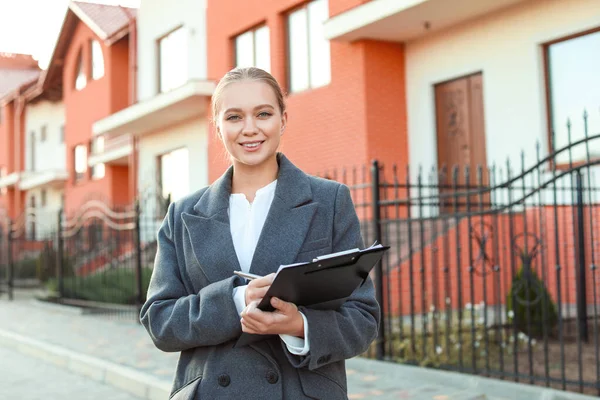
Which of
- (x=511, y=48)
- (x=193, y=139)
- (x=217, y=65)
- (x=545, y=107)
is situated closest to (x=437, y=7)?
(x=511, y=48)

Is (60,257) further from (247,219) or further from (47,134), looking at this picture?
(47,134)

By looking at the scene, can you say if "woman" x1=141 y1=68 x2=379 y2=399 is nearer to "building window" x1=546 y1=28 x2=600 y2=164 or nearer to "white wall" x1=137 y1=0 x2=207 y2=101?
"building window" x1=546 y1=28 x2=600 y2=164

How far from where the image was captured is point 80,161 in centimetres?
2859

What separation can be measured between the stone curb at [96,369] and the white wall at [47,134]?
21.2 m

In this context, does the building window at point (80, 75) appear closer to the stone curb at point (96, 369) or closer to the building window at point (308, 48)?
the building window at point (308, 48)

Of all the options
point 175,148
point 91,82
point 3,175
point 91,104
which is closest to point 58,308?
point 175,148

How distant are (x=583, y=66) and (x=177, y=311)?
994 cm

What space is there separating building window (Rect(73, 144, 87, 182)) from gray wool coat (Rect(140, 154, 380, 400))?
26598 mm

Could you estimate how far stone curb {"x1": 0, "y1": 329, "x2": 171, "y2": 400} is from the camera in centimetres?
677

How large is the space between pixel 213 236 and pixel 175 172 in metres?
18.7

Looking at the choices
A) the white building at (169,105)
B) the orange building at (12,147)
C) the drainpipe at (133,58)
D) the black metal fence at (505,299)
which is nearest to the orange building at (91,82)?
the drainpipe at (133,58)

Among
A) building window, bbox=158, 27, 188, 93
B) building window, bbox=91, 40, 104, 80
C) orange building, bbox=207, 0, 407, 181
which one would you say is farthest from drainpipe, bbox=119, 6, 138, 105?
orange building, bbox=207, 0, 407, 181

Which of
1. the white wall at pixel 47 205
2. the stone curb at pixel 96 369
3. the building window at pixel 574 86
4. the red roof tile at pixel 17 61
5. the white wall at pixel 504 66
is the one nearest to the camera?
the stone curb at pixel 96 369

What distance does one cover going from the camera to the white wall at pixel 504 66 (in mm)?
11141
